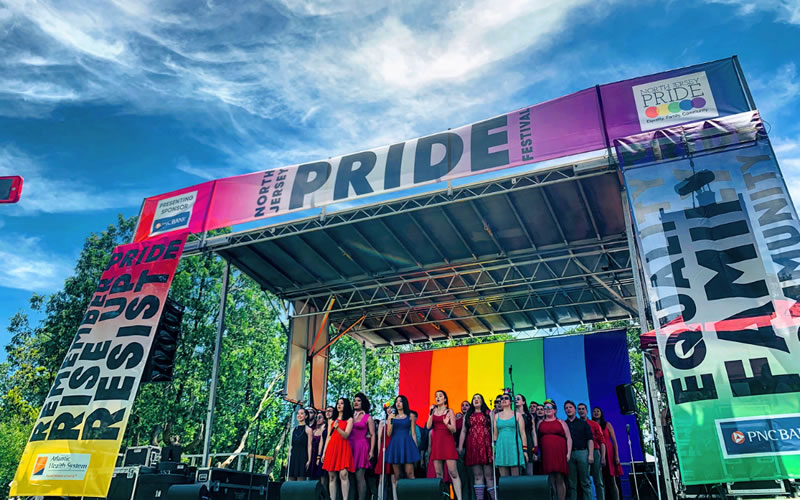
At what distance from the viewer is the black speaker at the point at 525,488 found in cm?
545

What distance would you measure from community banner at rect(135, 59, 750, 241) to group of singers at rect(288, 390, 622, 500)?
3379 millimetres

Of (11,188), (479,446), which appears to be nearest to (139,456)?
(11,188)

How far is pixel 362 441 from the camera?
6.98 metres

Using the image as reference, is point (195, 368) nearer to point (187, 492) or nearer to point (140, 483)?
point (140, 483)

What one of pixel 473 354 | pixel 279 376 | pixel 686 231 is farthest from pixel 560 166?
pixel 279 376

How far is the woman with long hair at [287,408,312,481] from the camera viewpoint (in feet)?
24.5

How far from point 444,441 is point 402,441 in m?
0.54

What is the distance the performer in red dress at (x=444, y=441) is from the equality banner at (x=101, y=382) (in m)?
4.37

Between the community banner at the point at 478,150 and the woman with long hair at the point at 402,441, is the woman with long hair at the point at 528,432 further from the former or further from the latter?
the community banner at the point at 478,150

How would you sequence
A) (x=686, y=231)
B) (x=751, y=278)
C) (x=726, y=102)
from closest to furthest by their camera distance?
1. (x=751, y=278)
2. (x=686, y=231)
3. (x=726, y=102)

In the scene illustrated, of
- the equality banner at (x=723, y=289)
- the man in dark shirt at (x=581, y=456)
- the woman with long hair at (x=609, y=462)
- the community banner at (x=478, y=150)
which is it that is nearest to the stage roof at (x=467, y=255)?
the community banner at (x=478, y=150)

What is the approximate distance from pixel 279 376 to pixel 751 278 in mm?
19999

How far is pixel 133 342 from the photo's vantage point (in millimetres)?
8648

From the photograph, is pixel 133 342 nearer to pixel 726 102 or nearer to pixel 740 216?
pixel 740 216
